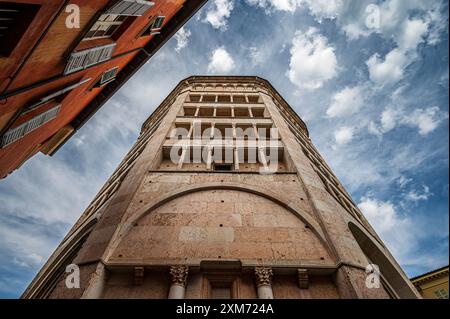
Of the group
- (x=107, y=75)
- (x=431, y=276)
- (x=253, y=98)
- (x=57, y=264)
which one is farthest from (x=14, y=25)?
(x=431, y=276)

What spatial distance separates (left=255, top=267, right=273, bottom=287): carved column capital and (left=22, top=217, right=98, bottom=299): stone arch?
21.3 ft

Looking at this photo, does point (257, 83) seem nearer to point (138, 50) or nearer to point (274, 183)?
point (138, 50)

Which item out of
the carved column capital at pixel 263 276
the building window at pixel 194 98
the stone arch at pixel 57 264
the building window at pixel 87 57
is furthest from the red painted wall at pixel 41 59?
the building window at pixel 194 98

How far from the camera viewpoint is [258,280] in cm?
520

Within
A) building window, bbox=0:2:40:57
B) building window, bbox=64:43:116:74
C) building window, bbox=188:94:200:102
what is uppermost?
building window, bbox=188:94:200:102

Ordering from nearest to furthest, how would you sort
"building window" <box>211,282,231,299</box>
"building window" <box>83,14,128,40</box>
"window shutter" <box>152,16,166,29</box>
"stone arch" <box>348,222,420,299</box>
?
"building window" <box>211,282,231,299</box> < "building window" <box>83,14,128,40</box> < "stone arch" <box>348,222,420,299</box> < "window shutter" <box>152,16,166,29</box>

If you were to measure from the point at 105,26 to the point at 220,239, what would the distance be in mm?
7539

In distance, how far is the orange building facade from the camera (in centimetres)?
430

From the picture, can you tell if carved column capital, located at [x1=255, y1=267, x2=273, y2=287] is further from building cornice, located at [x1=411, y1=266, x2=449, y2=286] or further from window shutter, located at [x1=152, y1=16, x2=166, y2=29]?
building cornice, located at [x1=411, y1=266, x2=449, y2=286]

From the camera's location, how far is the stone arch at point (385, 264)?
849 cm

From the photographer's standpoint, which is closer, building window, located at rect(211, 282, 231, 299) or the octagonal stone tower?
the octagonal stone tower

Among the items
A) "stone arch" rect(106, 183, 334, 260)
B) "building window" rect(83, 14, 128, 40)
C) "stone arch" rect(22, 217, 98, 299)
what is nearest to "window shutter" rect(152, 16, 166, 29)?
"building window" rect(83, 14, 128, 40)
